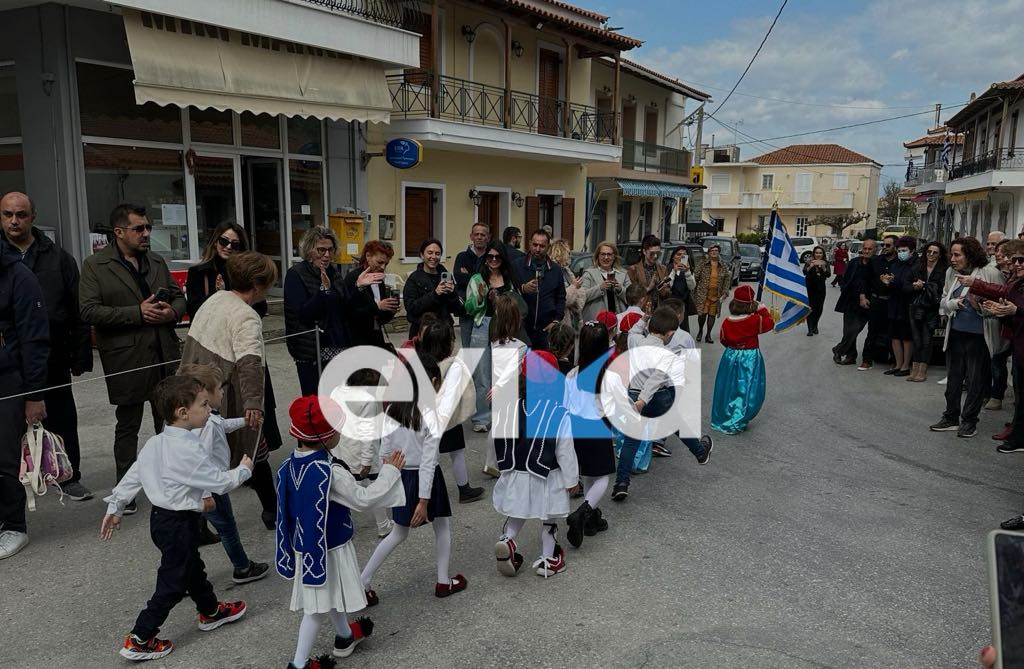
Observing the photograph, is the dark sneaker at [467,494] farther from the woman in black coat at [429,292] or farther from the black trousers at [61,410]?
the black trousers at [61,410]

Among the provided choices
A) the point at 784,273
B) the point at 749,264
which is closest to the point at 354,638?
the point at 784,273

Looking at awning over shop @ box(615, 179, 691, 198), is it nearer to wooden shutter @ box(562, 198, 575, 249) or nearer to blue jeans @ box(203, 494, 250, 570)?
wooden shutter @ box(562, 198, 575, 249)

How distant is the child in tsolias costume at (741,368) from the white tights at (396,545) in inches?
160

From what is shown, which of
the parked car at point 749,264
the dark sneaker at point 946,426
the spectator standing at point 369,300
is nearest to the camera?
the spectator standing at point 369,300

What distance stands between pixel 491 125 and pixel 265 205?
5.75 meters

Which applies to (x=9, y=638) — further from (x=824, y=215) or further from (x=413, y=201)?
(x=824, y=215)

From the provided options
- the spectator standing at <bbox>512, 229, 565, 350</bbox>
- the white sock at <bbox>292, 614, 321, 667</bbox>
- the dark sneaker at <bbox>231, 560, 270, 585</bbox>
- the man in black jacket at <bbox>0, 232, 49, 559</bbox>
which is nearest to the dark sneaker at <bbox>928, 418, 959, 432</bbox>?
the spectator standing at <bbox>512, 229, 565, 350</bbox>

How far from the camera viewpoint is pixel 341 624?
3.34 metres

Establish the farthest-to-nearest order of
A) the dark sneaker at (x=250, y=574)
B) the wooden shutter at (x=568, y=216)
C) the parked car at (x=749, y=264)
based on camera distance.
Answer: the parked car at (x=749, y=264) < the wooden shutter at (x=568, y=216) < the dark sneaker at (x=250, y=574)

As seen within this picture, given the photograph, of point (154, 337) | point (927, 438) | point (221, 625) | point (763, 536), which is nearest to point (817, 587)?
point (763, 536)

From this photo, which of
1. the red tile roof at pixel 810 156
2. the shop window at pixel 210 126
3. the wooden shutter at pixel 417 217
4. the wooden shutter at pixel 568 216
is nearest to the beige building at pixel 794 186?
the red tile roof at pixel 810 156

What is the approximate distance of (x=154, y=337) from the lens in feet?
16.1

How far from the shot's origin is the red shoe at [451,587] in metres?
3.95

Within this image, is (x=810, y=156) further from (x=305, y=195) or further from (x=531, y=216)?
(x=305, y=195)
